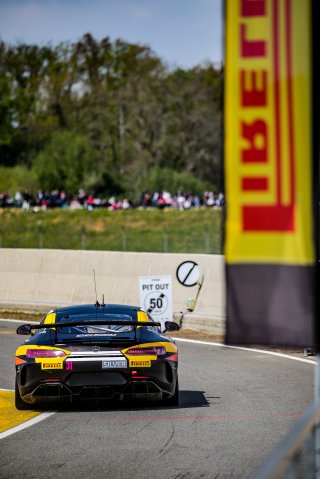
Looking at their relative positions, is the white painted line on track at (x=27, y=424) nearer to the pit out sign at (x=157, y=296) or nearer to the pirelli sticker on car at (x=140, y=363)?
the pirelli sticker on car at (x=140, y=363)

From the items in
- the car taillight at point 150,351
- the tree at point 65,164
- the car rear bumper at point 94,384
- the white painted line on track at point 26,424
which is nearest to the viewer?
the white painted line on track at point 26,424

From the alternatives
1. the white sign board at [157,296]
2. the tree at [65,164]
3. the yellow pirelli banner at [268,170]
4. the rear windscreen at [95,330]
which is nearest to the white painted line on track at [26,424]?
the rear windscreen at [95,330]

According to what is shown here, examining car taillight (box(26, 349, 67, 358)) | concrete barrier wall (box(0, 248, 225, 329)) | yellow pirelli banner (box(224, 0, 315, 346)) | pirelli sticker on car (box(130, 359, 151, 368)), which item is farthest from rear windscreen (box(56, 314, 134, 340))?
concrete barrier wall (box(0, 248, 225, 329))

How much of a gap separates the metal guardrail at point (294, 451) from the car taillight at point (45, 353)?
7353 millimetres

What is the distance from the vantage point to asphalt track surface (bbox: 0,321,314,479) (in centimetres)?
1017

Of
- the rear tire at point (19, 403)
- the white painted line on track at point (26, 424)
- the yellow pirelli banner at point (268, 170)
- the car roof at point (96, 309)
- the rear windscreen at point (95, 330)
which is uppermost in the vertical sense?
the yellow pirelli banner at point (268, 170)

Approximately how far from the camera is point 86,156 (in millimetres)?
96125

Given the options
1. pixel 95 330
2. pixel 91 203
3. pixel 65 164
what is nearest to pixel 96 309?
pixel 95 330

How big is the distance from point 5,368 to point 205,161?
92.9m

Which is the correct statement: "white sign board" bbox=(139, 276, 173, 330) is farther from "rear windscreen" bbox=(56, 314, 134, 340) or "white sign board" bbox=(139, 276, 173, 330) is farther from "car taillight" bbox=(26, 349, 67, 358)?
"car taillight" bbox=(26, 349, 67, 358)

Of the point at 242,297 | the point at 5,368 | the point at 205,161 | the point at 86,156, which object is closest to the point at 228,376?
the point at 5,368

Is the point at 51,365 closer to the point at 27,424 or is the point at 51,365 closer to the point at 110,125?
the point at 27,424

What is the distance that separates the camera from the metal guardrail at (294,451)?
4559 mm

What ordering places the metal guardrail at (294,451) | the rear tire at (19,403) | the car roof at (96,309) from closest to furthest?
the metal guardrail at (294,451)
the rear tire at (19,403)
the car roof at (96,309)
